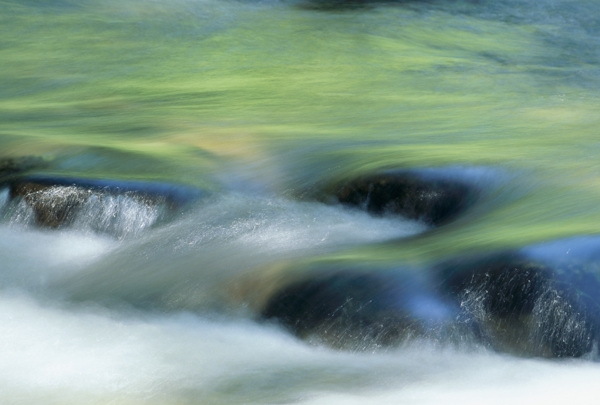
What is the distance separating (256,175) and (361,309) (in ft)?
6.67

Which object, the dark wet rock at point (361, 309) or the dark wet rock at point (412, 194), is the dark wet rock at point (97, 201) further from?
the dark wet rock at point (361, 309)

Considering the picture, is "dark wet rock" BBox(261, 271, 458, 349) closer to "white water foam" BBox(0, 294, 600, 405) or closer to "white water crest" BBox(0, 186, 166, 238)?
"white water foam" BBox(0, 294, 600, 405)

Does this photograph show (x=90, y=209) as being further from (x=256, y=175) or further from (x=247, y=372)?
(x=247, y=372)

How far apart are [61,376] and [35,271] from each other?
130 cm

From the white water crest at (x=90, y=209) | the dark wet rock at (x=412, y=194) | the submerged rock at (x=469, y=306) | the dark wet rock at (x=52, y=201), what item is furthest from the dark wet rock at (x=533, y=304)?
the dark wet rock at (x=52, y=201)

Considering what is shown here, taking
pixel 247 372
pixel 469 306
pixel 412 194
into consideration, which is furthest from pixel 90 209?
pixel 469 306

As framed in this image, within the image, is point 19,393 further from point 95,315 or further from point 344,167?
point 344,167

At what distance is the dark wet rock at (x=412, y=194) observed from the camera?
4.95m

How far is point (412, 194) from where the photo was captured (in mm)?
5090

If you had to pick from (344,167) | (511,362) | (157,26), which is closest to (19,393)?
(511,362)

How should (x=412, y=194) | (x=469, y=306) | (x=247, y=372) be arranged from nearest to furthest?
(x=247, y=372)
(x=469, y=306)
(x=412, y=194)

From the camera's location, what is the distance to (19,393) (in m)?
3.42

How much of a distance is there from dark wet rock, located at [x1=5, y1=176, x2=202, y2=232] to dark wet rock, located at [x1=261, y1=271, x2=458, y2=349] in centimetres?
130

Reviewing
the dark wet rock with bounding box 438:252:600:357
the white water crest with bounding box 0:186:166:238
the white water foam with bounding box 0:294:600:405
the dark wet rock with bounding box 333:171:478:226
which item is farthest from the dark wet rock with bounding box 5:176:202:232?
the dark wet rock with bounding box 438:252:600:357
